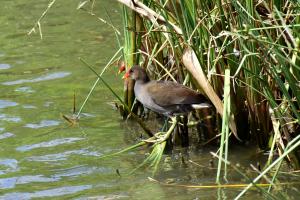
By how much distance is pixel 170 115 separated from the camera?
5.31m

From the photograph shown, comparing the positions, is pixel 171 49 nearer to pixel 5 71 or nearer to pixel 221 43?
pixel 221 43

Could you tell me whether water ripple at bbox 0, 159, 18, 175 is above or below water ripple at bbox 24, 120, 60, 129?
below

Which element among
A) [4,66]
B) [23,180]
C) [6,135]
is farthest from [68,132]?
[4,66]

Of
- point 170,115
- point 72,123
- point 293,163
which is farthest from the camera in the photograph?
point 72,123

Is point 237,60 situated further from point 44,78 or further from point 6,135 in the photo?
point 44,78

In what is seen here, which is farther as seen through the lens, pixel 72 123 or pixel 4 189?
pixel 72 123

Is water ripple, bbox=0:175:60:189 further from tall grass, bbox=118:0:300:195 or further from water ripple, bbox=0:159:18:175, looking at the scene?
tall grass, bbox=118:0:300:195

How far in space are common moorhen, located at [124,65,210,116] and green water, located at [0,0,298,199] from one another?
1.13ft

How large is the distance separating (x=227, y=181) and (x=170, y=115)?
0.88 metres

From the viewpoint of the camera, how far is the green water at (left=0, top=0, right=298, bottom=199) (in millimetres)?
4828

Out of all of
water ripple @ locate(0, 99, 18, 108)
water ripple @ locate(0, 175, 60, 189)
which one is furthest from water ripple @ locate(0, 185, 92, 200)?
water ripple @ locate(0, 99, 18, 108)

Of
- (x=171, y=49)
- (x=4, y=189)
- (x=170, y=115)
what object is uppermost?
(x=171, y=49)

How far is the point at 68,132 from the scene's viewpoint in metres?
6.05

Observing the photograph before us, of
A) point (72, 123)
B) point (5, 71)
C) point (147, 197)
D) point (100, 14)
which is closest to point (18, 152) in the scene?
point (72, 123)
